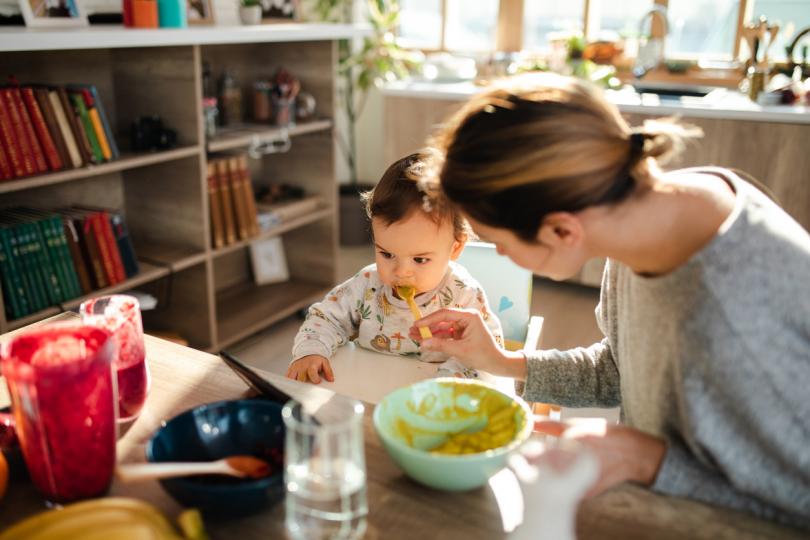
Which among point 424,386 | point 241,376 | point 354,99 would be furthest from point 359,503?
point 354,99

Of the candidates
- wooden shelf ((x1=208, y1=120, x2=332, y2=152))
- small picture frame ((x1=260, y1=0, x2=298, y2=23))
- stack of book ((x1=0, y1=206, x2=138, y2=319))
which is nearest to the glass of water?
stack of book ((x1=0, y1=206, x2=138, y2=319))

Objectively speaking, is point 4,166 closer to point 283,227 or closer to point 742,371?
point 283,227

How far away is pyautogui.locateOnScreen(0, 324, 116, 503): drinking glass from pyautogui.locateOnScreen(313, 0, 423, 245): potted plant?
3060mm

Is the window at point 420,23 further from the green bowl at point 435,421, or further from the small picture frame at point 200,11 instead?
the green bowl at point 435,421

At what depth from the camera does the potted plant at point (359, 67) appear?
13.4 feet

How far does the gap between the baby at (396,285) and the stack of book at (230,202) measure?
1.37m

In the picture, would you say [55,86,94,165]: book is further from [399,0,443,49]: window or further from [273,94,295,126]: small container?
[399,0,443,49]: window

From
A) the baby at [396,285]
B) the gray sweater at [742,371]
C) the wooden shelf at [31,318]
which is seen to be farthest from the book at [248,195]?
the gray sweater at [742,371]

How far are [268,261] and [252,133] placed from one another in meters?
0.77

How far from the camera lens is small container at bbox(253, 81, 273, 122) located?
3223 mm

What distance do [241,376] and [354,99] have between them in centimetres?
381

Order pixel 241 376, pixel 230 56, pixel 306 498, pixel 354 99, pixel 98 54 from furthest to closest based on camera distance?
1. pixel 354 99
2. pixel 230 56
3. pixel 98 54
4. pixel 241 376
5. pixel 306 498

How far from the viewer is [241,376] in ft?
3.60

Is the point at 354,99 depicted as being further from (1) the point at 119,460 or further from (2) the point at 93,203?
(1) the point at 119,460
